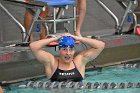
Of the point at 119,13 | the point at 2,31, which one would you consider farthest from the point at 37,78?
the point at 119,13

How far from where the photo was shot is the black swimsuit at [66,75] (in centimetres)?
550

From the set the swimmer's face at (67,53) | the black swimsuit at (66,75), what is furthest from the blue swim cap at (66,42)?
the black swimsuit at (66,75)

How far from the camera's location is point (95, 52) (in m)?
5.60

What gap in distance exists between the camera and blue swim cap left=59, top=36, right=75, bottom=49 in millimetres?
5188

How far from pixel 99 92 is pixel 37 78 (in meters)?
1.21

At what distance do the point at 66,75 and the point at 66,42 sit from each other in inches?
21.3

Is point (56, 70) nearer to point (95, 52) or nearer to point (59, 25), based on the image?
point (95, 52)

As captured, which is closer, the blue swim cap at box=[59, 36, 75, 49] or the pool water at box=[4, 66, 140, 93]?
the blue swim cap at box=[59, 36, 75, 49]

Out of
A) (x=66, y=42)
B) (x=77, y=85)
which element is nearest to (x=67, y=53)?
(x=66, y=42)

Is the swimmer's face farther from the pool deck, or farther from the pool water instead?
the pool deck

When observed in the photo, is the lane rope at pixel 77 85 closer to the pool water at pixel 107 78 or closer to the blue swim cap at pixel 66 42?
the pool water at pixel 107 78

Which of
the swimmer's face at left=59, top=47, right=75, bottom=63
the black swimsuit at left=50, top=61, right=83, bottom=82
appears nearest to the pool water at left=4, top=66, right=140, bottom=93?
the black swimsuit at left=50, top=61, right=83, bottom=82

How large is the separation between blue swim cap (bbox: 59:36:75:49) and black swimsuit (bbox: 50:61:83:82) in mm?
407

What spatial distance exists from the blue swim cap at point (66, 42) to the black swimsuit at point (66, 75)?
1.33 ft
